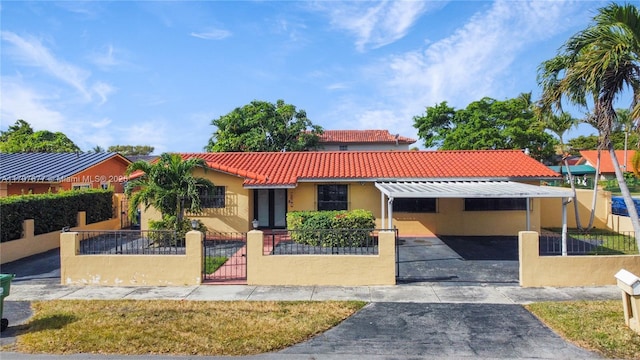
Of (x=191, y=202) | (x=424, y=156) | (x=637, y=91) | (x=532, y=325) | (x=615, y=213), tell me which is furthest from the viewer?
(x=424, y=156)

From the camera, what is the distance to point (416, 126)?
4216 centimetres

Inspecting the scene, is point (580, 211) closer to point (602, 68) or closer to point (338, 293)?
point (602, 68)

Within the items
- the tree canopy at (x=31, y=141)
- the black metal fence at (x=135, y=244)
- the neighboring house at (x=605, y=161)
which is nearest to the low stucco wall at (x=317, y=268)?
the black metal fence at (x=135, y=244)

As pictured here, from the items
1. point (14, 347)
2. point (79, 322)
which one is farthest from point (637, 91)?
point (14, 347)

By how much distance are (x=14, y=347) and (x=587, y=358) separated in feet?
33.1

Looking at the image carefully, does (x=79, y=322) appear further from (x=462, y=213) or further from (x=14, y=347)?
(x=462, y=213)

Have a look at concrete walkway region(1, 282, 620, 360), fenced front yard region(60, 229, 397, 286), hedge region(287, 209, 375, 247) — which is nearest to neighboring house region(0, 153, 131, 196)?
fenced front yard region(60, 229, 397, 286)

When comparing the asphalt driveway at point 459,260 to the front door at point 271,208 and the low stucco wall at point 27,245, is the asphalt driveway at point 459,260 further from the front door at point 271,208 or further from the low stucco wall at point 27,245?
the low stucco wall at point 27,245

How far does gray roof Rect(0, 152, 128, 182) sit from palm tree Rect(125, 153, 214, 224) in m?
7.51

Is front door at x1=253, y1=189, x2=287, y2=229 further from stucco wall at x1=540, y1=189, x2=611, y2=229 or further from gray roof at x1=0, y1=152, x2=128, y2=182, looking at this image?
stucco wall at x1=540, y1=189, x2=611, y2=229

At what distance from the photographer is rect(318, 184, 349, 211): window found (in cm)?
1786

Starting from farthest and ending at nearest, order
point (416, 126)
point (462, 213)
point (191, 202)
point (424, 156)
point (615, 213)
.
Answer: point (416, 126)
point (424, 156)
point (615, 213)
point (462, 213)
point (191, 202)

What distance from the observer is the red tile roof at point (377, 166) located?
1712 centimetres

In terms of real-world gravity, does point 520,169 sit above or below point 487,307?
above
